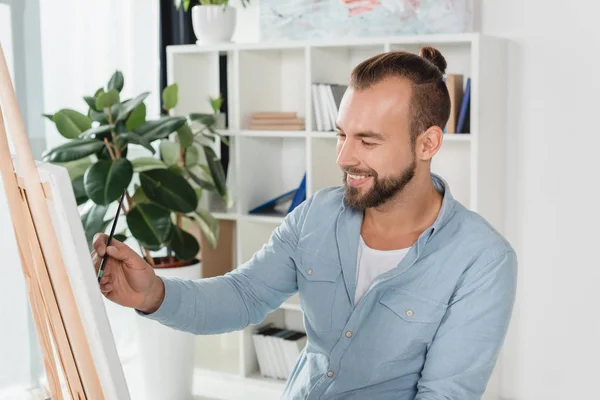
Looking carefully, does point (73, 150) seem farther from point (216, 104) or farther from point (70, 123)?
point (216, 104)

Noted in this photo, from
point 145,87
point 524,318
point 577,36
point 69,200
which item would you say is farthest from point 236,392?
point 69,200

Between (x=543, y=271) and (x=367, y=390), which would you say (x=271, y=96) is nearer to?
(x=543, y=271)

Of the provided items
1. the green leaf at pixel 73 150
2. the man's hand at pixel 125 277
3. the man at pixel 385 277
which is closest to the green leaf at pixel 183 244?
the green leaf at pixel 73 150

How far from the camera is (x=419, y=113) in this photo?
5.90 feet

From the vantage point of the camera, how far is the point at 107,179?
2711 millimetres

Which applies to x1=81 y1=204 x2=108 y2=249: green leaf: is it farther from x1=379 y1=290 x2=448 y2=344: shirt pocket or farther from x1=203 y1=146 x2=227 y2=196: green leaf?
x1=379 y1=290 x2=448 y2=344: shirt pocket

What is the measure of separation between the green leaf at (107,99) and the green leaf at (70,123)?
3.0 inches

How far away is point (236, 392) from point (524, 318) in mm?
1200

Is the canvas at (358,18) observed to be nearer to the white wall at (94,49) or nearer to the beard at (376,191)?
the white wall at (94,49)

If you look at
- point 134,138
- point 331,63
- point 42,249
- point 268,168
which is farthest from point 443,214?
point 268,168

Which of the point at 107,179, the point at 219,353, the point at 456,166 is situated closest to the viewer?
the point at 107,179

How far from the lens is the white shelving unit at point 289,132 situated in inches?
117

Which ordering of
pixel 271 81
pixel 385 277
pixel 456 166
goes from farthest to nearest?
pixel 271 81, pixel 456 166, pixel 385 277

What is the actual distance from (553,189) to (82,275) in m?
2.58
